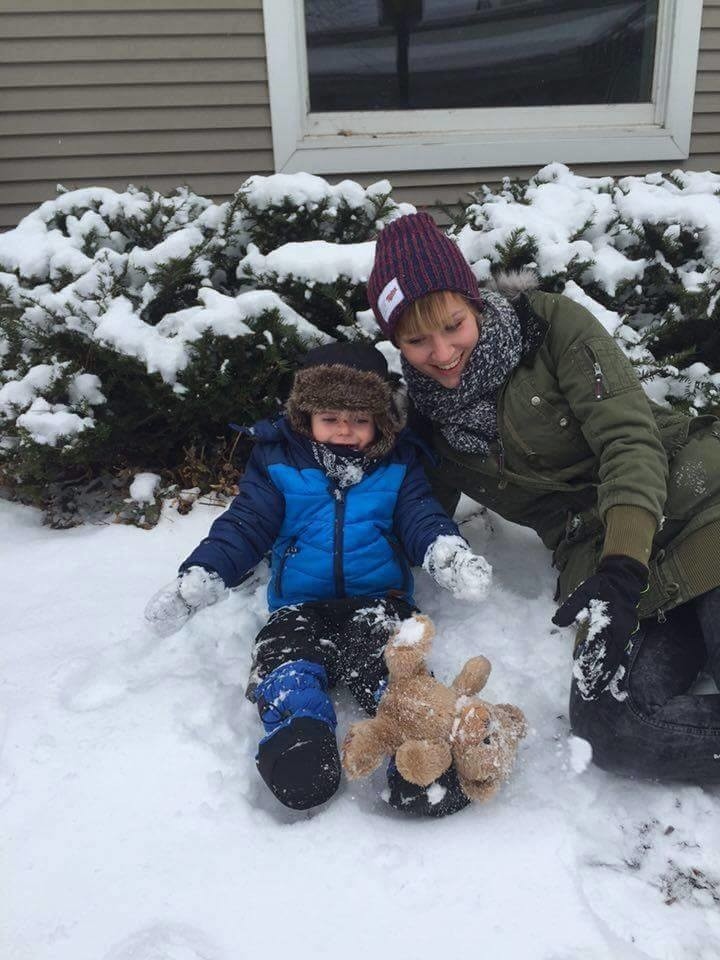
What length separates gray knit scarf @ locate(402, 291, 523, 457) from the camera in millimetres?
1939

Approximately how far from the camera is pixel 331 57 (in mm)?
4484

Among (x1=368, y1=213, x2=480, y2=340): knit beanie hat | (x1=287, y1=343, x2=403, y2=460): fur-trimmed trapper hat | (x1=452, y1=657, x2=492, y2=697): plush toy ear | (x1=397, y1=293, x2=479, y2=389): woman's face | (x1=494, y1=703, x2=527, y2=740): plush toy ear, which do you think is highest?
(x1=368, y1=213, x2=480, y2=340): knit beanie hat

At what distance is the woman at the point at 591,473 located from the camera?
5.38ft

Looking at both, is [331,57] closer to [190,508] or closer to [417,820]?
[190,508]

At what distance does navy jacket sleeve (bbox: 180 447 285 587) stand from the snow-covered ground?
0.32 metres

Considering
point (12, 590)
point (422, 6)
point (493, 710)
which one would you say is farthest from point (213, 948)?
point (422, 6)

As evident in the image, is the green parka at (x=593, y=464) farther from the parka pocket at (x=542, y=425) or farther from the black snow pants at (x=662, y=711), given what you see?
the black snow pants at (x=662, y=711)

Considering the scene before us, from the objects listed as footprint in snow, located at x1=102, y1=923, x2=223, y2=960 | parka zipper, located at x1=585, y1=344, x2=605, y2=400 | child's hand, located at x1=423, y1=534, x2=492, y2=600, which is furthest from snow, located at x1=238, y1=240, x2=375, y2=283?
footprint in snow, located at x1=102, y1=923, x2=223, y2=960

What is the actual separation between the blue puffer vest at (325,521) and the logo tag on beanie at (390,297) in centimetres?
47

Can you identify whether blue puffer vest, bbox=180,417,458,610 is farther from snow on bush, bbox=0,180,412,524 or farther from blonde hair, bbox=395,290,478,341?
snow on bush, bbox=0,180,412,524

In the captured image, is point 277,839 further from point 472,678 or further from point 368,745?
point 472,678

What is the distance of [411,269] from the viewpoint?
185cm

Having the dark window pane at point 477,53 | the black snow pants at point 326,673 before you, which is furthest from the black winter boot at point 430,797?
the dark window pane at point 477,53

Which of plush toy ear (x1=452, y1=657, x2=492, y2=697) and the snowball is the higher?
plush toy ear (x1=452, y1=657, x2=492, y2=697)
